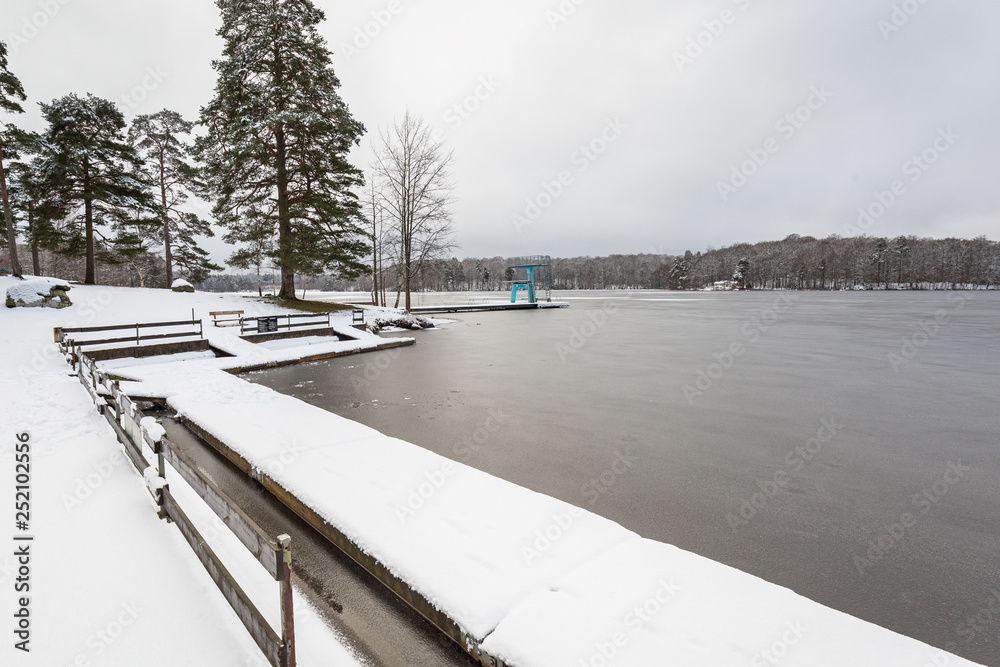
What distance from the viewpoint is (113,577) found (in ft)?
10.9

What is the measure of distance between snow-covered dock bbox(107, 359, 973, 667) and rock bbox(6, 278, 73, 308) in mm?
21994

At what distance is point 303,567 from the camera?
3.68 m

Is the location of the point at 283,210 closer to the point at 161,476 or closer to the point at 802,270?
the point at 161,476

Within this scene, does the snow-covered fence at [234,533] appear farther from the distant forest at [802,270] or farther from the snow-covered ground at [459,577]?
the distant forest at [802,270]

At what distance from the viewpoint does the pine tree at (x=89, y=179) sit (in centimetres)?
2494

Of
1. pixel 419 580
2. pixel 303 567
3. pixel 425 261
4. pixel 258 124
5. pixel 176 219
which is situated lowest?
pixel 303 567

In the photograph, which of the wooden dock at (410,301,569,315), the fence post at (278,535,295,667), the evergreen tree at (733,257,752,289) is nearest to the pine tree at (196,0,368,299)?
the wooden dock at (410,301,569,315)

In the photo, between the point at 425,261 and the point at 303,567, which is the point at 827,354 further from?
the point at 425,261

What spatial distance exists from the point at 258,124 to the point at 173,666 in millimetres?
26418

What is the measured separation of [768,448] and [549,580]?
185 inches

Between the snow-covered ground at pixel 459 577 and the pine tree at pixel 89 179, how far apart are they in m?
28.6

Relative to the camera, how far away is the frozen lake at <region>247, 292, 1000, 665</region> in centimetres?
362

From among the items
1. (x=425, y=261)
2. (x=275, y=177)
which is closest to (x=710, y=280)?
(x=425, y=261)

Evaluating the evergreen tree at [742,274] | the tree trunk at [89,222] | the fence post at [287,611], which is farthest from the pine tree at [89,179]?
the evergreen tree at [742,274]
